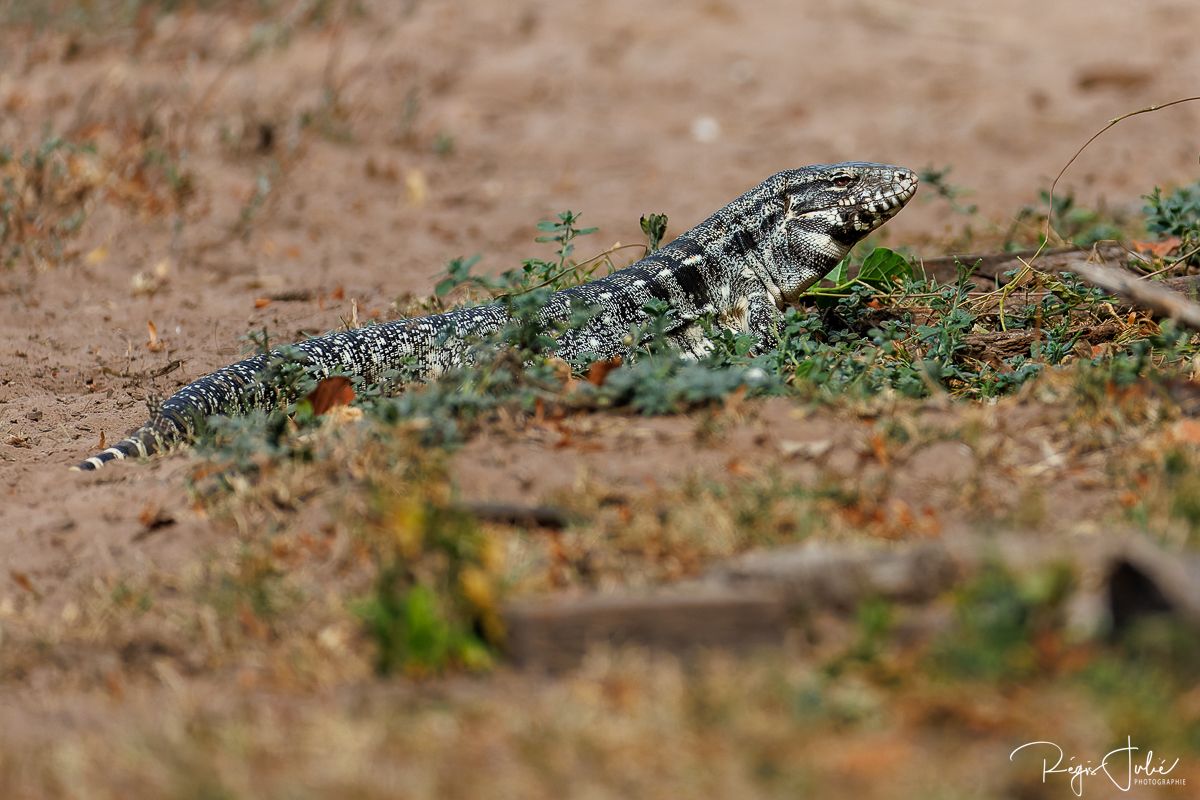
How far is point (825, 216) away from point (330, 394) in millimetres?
2545

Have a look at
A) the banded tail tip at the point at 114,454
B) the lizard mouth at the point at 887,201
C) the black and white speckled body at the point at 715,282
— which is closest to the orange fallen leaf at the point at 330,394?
the black and white speckled body at the point at 715,282

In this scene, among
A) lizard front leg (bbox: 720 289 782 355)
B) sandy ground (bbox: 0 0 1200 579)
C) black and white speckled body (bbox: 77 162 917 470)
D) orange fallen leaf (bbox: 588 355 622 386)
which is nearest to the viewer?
orange fallen leaf (bbox: 588 355 622 386)

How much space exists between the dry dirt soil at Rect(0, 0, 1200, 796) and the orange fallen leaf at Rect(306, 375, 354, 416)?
59 cm

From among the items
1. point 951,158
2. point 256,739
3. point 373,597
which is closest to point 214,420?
point 373,597

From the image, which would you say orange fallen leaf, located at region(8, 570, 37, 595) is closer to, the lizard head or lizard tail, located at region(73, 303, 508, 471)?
lizard tail, located at region(73, 303, 508, 471)

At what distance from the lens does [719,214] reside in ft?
22.1

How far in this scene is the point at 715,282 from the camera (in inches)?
257

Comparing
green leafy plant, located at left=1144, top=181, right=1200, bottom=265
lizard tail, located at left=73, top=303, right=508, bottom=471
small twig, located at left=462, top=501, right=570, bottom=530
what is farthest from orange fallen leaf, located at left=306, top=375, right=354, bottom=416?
green leafy plant, located at left=1144, top=181, right=1200, bottom=265

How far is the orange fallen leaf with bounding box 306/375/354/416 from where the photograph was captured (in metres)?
5.41

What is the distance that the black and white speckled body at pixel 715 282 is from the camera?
6133 mm

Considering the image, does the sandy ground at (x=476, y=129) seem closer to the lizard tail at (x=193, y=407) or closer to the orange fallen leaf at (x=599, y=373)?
the lizard tail at (x=193, y=407)

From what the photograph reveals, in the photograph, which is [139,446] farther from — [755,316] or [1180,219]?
[1180,219]

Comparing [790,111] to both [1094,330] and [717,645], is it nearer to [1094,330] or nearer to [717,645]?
[1094,330]

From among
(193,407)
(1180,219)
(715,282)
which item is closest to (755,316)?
(715,282)
